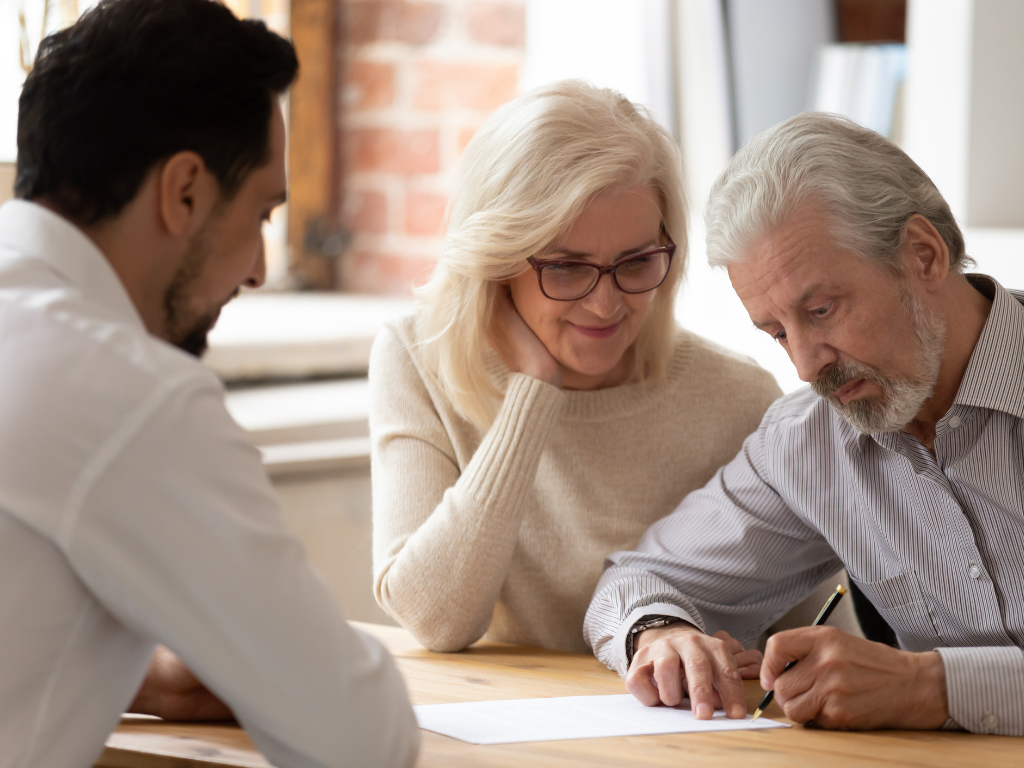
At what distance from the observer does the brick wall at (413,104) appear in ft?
10.1

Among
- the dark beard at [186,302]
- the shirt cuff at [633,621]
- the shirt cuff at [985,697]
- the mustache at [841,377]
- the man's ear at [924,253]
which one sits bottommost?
the shirt cuff at [633,621]

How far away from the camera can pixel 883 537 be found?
5.51ft

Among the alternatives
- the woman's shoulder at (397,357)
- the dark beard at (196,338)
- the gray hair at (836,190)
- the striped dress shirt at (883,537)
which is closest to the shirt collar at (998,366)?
the striped dress shirt at (883,537)

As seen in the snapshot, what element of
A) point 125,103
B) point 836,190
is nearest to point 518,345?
point 836,190

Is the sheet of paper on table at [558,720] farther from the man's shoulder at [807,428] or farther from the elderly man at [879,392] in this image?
the man's shoulder at [807,428]

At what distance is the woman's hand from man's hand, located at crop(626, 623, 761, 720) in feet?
1.80

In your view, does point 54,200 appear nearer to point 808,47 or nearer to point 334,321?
point 334,321

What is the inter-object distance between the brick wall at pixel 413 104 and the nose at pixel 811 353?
1.56m

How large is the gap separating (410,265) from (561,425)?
1293 mm

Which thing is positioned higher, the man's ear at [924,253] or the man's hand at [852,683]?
the man's ear at [924,253]

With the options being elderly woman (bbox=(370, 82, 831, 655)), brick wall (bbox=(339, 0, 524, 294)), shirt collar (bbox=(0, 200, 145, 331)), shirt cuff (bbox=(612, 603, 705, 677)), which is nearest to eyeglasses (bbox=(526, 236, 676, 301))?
elderly woman (bbox=(370, 82, 831, 655))

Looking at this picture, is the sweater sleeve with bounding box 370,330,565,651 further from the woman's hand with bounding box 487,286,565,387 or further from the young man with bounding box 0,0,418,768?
the young man with bounding box 0,0,418,768

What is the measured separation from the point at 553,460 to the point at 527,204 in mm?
463

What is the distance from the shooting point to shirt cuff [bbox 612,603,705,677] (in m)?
1.64
